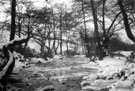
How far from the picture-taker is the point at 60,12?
33375 mm

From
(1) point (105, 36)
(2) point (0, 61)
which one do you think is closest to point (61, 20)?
(1) point (105, 36)

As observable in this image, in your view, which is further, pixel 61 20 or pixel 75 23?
pixel 61 20

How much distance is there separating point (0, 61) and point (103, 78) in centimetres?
481

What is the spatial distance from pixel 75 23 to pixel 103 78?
14.6 metres

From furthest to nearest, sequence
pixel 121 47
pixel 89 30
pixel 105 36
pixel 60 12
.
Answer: pixel 60 12 < pixel 89 30 < pixel 121 47 < pixel 105 36

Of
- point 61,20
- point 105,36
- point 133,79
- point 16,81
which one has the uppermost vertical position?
point 61,20

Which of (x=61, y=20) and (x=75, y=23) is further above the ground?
(x=61, y=20)

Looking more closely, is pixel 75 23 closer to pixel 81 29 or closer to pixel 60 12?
pixel 81 29

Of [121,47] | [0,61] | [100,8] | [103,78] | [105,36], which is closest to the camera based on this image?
[103,78]

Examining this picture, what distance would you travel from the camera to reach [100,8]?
18547 mm

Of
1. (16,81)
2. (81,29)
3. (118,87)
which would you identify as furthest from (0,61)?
(81,29)

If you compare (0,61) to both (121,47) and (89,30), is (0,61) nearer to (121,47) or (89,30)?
(121,47)

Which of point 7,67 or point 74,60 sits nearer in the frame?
point 7,67

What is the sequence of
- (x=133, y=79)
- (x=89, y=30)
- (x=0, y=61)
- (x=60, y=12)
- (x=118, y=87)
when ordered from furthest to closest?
(x=60, y=12), (x=89, y=30), (x=0, y=61), (x=118, y=87), (x=133, y=79)
